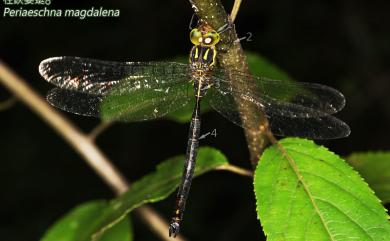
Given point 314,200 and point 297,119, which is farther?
point 297,119

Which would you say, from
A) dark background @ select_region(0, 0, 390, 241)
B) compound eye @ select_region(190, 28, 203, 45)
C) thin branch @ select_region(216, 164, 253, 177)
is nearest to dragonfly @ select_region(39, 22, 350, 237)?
compound eye @ select_region(190, 28, 203, 45)

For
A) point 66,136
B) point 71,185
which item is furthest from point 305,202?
point 71,185

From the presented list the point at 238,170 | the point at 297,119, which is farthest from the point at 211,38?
the point at 297,119

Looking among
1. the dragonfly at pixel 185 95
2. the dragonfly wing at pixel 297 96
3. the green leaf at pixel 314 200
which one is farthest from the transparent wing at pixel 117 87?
the green leaf at pixel 314 200

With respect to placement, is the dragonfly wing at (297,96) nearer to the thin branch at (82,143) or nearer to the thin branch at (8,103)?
the thin branch at (82,143)

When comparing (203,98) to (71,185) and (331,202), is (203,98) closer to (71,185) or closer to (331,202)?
(331,202)

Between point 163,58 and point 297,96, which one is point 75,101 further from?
point 163,58

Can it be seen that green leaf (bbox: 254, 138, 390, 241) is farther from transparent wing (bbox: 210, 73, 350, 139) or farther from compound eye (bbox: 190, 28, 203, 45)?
compound eye (bbox: 190, 28, 203, 45)
